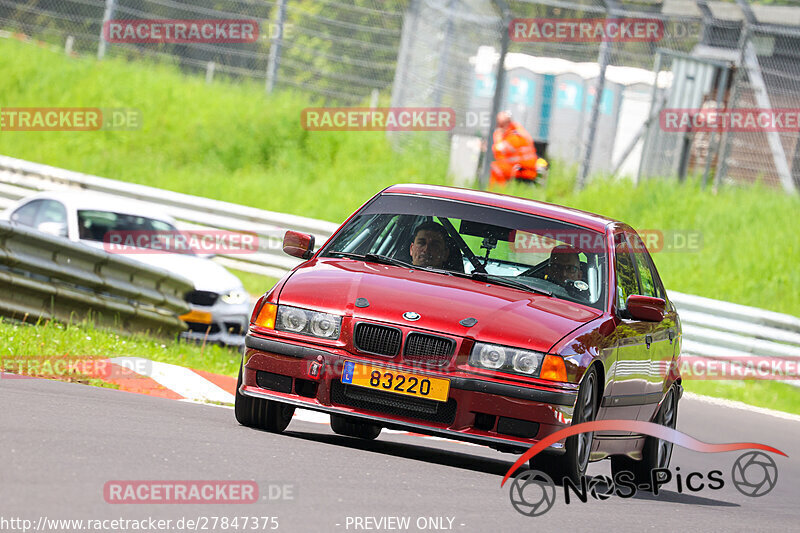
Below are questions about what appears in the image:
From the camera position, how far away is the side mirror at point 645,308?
8.02 m

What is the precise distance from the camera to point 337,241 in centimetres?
862

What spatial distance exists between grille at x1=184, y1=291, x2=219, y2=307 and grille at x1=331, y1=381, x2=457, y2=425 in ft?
23.5

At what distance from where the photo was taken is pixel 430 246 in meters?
8.35

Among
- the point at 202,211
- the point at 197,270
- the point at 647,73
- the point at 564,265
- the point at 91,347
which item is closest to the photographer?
the point at 564,265

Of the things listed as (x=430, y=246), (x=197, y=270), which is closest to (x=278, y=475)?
(x=430, y=246)

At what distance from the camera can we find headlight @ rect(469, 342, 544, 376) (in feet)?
23.4

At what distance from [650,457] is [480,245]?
1775 millimetres

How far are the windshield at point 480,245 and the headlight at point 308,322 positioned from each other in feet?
3.06

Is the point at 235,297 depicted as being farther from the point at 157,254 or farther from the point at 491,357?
the point at 491,357

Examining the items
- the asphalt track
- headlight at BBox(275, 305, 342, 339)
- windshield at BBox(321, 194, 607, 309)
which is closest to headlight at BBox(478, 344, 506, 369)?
the asphalt track

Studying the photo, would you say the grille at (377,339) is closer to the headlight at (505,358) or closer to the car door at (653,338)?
the headlight at (505,358)
